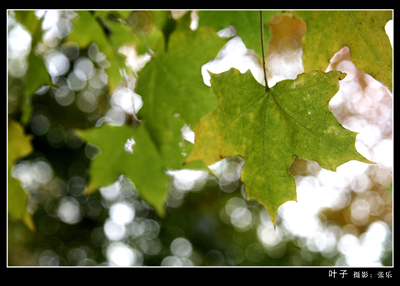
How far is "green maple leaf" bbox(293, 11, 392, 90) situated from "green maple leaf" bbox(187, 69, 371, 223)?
0.49 ft

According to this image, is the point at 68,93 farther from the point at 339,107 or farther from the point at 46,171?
the point at 339,107

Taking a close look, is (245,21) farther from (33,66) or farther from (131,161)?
(33,66)

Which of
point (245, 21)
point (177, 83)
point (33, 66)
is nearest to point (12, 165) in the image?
point (33, 66)

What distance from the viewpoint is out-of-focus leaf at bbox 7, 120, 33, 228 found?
4.11ft

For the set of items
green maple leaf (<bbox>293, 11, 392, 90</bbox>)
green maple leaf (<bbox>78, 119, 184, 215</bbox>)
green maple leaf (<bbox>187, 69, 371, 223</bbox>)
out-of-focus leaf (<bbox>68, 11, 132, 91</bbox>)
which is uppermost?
out-of-focus leaf (<bbox>68, 11, 132, 91</bbox>)

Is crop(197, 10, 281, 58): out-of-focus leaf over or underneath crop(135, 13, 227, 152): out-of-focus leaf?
over

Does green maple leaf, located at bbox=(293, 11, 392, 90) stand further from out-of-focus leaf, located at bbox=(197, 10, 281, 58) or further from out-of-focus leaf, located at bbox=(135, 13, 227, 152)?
out-of-focus leaf, located at bbox=(135, 13, 227, 152)

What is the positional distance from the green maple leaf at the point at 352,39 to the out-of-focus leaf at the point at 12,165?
119 centimetres

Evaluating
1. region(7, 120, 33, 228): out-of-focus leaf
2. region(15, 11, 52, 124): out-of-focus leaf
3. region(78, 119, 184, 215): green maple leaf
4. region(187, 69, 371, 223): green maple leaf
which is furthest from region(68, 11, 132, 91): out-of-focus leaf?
region(187, 69, 371, 223): green maple leaf

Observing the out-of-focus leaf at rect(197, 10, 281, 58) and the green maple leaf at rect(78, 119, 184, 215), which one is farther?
the green maple leaf at rect(78, 119, 184, 215)

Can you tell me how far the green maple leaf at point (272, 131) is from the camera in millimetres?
663

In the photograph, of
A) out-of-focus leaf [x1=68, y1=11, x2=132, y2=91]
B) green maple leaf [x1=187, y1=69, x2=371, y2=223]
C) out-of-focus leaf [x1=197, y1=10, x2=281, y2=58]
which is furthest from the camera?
out-of-focus leaf [x1=68, y1=11, x2=132, y2=91]

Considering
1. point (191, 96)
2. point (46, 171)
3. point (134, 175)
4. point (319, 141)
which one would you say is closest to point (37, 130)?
point (46, 171)

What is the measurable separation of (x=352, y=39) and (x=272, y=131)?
0.32 metres
